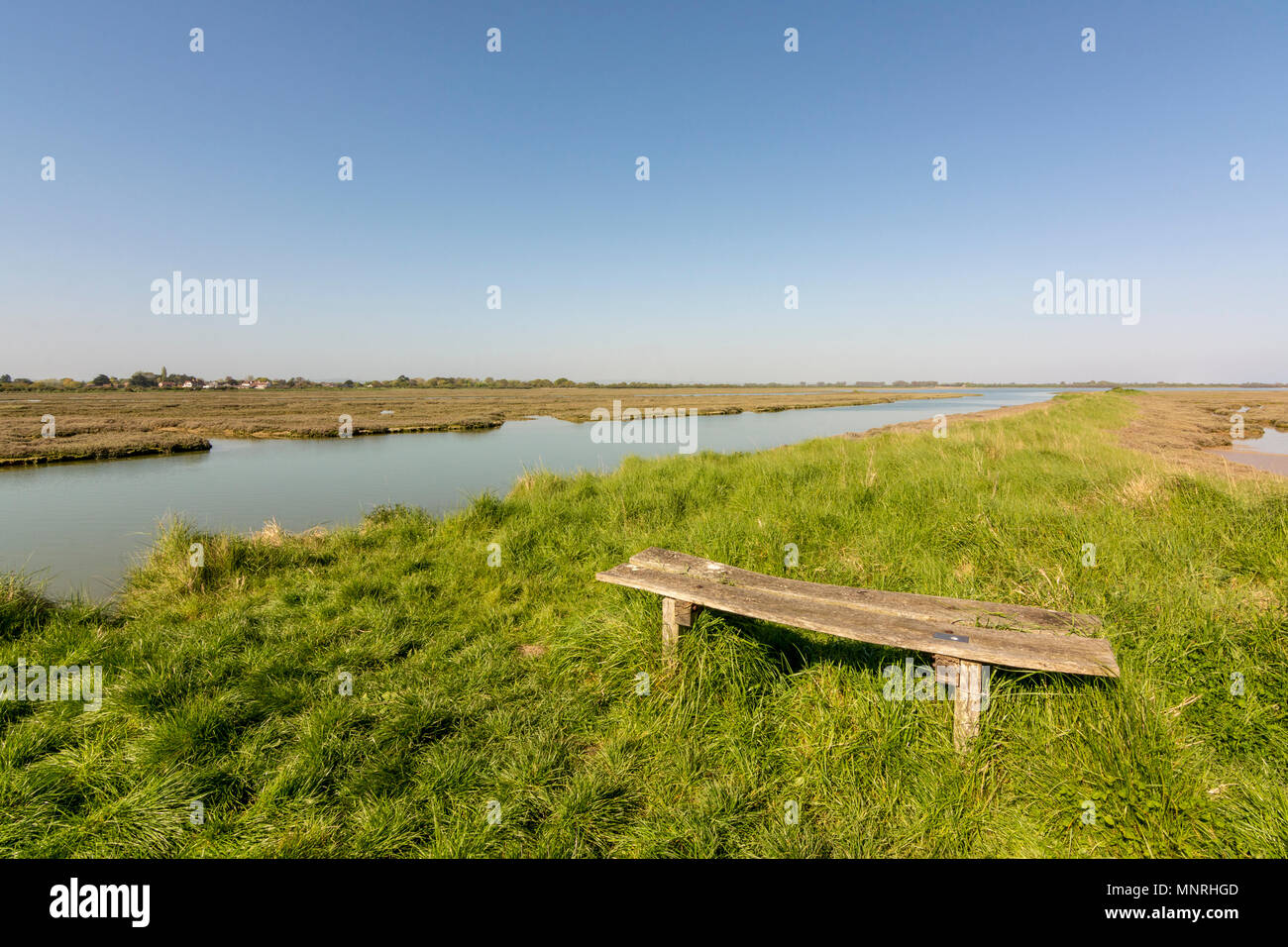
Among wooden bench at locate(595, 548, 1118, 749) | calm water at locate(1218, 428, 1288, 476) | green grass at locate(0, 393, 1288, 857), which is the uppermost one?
calm water at locate(1218, 428, 1288, 476)

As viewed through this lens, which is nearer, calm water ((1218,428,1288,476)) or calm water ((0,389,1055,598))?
calm water ((0,389,1055,598))

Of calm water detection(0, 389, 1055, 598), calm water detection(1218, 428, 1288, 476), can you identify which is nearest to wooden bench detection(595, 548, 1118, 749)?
calm water detection(0, 389, 1055, 598)

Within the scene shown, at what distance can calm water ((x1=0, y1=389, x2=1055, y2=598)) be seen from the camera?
9.23 m

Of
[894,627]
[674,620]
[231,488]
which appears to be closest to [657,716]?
[674,620]

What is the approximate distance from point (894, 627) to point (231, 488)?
18952 millimetres

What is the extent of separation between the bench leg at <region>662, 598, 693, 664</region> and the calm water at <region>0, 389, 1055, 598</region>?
24.2 ft

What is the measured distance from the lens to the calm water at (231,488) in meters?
9.23

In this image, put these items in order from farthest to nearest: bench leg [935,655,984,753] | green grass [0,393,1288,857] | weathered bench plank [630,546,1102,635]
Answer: weathered bench plank [630,546,1102,635], bench leg [935,655,984,753], green grass [0,393,1288,857]

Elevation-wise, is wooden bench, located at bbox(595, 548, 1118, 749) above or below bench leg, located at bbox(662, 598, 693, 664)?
above

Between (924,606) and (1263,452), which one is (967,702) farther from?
(1263,452)

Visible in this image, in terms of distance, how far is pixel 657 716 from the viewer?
3461 millimetres

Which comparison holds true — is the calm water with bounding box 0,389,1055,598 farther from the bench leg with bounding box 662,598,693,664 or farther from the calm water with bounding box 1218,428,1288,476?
the calm water with bounding box 1218,428,1288,476

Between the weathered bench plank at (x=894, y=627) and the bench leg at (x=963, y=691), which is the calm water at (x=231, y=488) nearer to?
the weathered bench plank at (x=894, y=627)
